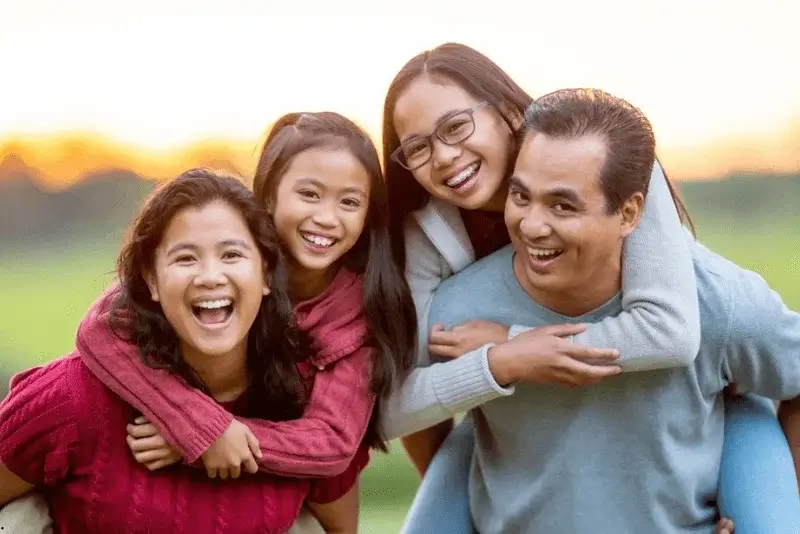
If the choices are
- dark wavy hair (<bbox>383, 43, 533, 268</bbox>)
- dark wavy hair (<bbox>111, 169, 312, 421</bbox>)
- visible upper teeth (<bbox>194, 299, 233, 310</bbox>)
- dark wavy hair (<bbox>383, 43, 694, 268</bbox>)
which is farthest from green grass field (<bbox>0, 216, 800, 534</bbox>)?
visible upper teeth (<bbox>194, 299, 233, 310</bbox>)

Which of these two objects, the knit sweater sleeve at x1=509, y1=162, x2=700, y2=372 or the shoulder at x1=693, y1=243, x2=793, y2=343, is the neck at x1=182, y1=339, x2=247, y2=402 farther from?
the shoulder at x1=693, y1=243, x2=793, y2=343

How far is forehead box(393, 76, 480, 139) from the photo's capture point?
75.6 inches

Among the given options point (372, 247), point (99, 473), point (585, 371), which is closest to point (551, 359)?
point (585, 371)

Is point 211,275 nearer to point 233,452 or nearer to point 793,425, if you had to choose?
point 233,452

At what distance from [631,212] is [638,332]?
20 cm

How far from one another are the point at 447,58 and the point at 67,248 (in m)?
2.99

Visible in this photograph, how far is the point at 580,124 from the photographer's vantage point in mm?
1781

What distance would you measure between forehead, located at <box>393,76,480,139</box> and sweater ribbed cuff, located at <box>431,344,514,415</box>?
1.37ft

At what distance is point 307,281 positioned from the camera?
1.93 metres

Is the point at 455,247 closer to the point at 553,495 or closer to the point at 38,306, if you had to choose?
the point at 553,495

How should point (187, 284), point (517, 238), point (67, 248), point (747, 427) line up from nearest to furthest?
point (187, 284), point (517, 238), point (747, 427), point (67, 248)

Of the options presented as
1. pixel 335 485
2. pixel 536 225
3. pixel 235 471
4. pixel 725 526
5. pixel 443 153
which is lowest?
pixel 725 526

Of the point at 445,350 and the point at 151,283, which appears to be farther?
the point at 445,350

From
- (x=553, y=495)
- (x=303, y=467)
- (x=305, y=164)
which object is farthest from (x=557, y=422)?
(x=305, y=164)
